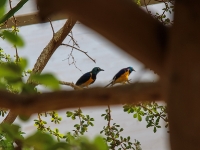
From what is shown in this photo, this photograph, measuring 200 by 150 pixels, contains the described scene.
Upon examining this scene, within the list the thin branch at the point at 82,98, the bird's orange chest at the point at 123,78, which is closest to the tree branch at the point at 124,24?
the thin branch at the point at 82,98

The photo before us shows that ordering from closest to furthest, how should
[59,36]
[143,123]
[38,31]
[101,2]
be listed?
1. [101,2]
2. [59,36]
3. [143,123]
4. [38,31]

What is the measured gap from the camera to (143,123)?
73.5 inches

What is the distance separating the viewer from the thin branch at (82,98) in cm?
19

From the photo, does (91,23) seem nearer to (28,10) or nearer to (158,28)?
(158,28)

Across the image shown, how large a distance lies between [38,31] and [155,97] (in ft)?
6.08

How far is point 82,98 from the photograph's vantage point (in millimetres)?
189

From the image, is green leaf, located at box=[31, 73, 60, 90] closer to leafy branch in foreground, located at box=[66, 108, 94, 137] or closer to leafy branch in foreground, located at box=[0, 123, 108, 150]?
leafy branch in foreground, located at box=[0, 123, 108, 150]

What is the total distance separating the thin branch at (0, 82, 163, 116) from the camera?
0.19 m

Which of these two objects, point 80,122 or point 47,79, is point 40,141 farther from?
point 80,122

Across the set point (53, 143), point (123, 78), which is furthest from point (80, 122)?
point (53, 143)

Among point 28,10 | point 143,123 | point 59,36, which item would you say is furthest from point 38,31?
point 59,36

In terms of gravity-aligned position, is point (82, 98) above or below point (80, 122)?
Result: below

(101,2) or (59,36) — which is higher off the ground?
(59,36)

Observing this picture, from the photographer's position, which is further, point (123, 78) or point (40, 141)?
point (123, 78)
